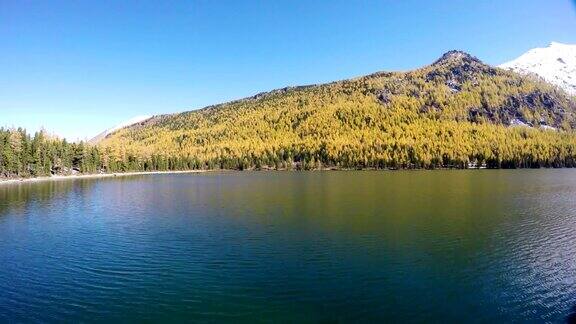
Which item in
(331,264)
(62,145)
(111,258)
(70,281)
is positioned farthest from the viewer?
(62,145)

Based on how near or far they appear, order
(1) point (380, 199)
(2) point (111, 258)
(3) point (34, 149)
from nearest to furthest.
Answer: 1. (2) point (111, 258)
2. (1) point (380, 199)
3. (3) point (34, 149)

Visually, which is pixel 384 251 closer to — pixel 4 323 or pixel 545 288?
pixel 545 288

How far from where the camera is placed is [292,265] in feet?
120

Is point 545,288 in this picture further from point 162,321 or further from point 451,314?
point 162,321

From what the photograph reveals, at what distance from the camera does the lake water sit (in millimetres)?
27391

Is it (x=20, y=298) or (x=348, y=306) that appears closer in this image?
(x=348, y=306)

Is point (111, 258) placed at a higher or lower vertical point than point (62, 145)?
lower

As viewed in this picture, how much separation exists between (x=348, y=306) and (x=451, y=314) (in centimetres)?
606

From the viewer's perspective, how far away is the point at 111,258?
131ft

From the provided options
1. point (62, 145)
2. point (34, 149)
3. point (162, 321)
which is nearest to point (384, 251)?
point (162, 321)

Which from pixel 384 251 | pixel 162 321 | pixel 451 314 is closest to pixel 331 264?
pixel 384 251

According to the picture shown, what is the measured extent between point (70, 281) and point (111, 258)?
6557mm

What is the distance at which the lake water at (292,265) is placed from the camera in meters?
27.4

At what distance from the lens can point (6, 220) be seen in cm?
6172
